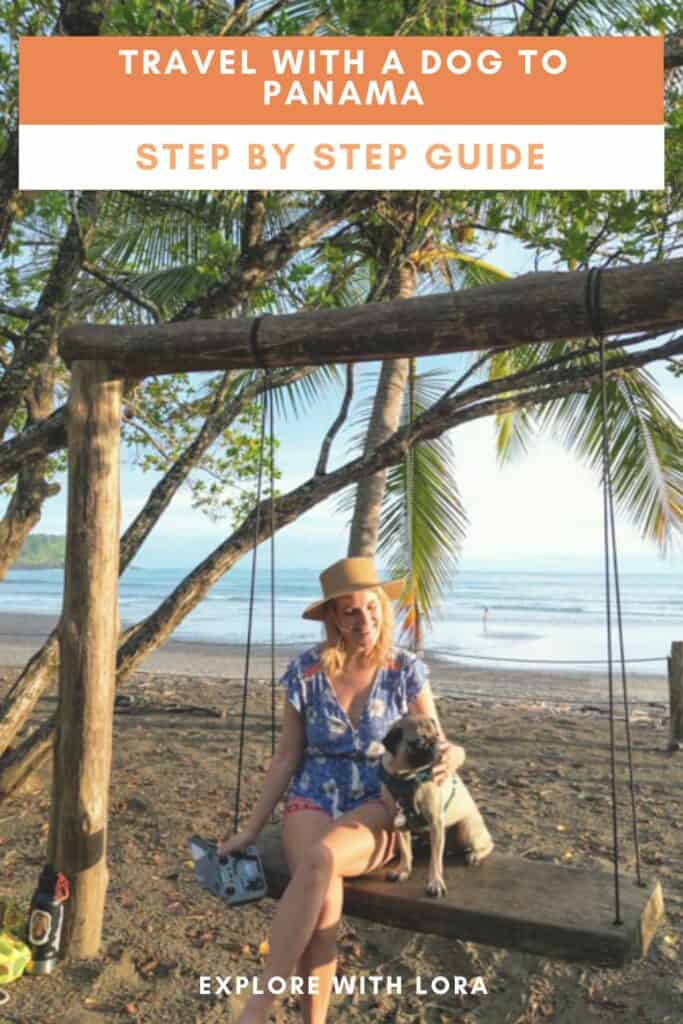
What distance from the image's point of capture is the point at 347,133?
5.04 metres

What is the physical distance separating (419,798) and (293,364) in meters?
1.69

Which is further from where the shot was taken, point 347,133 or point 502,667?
point 502,667

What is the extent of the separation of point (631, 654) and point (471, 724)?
1257 centimetres

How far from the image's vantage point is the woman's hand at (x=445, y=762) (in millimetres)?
3016

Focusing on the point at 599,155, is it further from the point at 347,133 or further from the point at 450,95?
the point at 347,133

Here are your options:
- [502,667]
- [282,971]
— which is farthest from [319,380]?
[502,667]

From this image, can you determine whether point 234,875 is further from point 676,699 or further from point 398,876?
point 676,699

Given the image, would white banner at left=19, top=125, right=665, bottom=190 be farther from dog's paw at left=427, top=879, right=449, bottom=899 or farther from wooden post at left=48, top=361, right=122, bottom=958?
dog's paw at left=427, top=879, right=449, bottom=899

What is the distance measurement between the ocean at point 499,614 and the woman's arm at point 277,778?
649 centimetres

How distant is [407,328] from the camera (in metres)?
3.35

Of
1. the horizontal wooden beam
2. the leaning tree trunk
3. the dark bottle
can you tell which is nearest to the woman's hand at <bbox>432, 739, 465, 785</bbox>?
the horizontal wooden beam

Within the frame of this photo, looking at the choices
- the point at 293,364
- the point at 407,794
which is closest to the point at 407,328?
the point at 293,364

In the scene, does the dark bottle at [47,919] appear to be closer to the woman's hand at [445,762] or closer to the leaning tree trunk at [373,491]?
the woman's hand at [445,762]

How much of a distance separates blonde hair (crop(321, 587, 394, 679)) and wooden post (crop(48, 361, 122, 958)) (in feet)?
3.40
